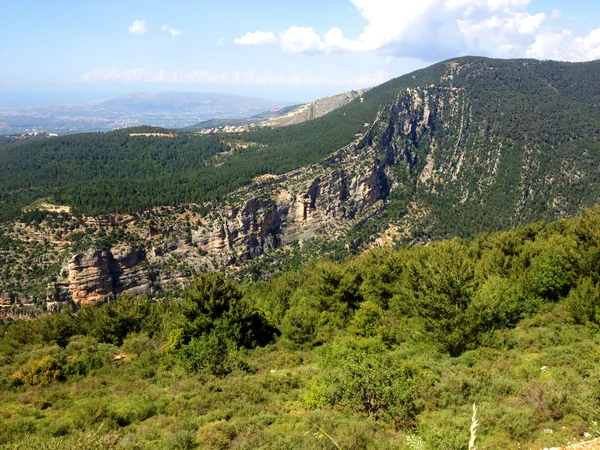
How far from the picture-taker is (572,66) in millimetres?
147875

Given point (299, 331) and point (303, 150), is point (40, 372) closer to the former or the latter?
Answer: point (299, 331)

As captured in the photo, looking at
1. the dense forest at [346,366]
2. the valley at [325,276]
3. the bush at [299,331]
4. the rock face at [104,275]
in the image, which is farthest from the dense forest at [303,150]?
the bush at [299,331]

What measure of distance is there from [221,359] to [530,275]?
21.6m

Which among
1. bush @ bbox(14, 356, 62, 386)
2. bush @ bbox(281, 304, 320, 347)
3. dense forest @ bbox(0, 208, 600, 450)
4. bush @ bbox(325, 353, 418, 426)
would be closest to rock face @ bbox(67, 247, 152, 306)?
dense forest @ bbox(0, 208, 600, 450)

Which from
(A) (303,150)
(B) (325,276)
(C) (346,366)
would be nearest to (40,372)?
(C) (346,366)

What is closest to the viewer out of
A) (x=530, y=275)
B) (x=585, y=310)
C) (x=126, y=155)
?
(x=585, y=310)

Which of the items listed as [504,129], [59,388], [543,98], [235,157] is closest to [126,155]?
[235,157]

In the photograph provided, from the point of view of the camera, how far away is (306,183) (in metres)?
94.1

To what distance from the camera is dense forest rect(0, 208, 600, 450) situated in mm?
10523

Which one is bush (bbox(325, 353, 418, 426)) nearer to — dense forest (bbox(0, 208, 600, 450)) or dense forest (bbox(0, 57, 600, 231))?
dense forest (bbox(0, 208, 600, 450))

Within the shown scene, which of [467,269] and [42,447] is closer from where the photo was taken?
[42,447]

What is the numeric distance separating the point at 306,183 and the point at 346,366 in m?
82.7

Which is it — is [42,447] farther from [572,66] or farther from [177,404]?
[572,66]

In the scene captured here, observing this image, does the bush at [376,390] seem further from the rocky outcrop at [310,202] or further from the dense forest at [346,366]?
the rocky outcrop at [310,202]
